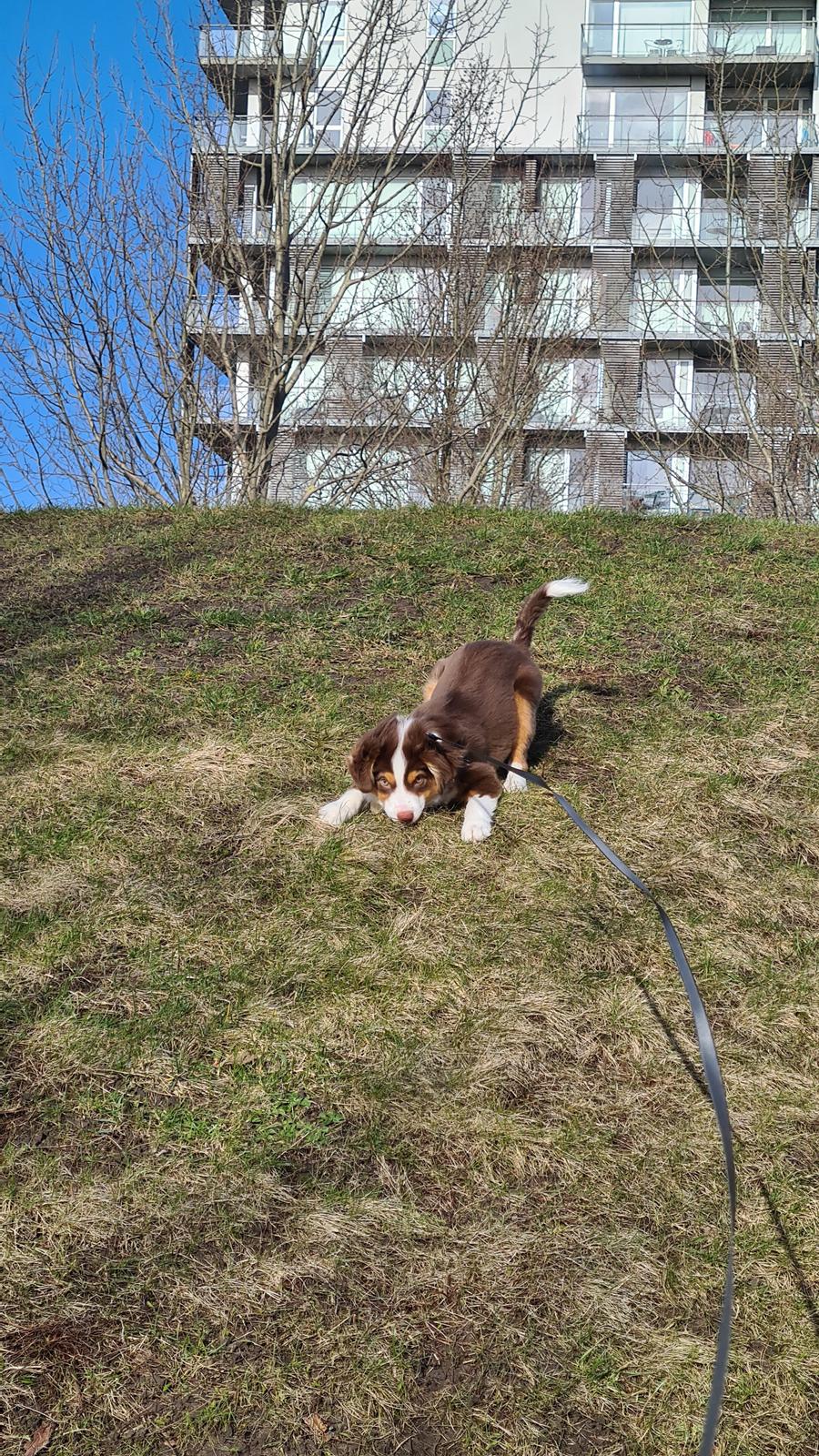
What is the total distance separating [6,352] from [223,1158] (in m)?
12.8

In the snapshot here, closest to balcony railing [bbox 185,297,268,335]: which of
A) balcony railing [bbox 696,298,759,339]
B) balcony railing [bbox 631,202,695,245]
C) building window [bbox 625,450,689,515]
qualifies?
balcony railing [bbox 696,298,759,339]

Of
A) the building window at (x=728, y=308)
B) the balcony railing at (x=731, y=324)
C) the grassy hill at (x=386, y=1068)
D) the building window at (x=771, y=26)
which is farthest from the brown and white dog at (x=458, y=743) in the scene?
the building window at (x=771, y=26)

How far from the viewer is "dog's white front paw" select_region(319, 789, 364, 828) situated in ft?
17.1

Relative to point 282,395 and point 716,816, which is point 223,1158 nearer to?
point 716,816

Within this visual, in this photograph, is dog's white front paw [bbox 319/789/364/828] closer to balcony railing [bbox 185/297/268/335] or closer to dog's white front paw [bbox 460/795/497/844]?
dog's white front paw [bbox 460/795/497/844]

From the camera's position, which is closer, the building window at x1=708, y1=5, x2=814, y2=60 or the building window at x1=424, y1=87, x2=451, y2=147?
the building window at x1=424, y1=87, x2=451, y2=147

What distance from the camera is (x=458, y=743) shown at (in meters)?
5.14

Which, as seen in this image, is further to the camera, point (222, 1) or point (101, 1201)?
point (222, 1)

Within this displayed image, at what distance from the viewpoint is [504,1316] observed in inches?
118

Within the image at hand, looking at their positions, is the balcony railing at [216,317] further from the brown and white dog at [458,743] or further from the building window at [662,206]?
the building window at [662,206]

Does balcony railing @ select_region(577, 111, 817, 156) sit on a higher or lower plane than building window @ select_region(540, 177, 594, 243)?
higher

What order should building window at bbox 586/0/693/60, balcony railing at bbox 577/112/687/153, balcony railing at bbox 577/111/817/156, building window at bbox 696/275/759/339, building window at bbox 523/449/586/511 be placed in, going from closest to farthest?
building window at bbox 696/275/759/339
building window at bbox 523/449/586/511
balcony railing at bbox 577/111/817/156
balcony railing at bbox 577/112/687/153
building window at bbox 586/0/693/60

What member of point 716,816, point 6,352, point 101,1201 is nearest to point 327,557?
point 716,816

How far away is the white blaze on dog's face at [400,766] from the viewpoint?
4918mm
